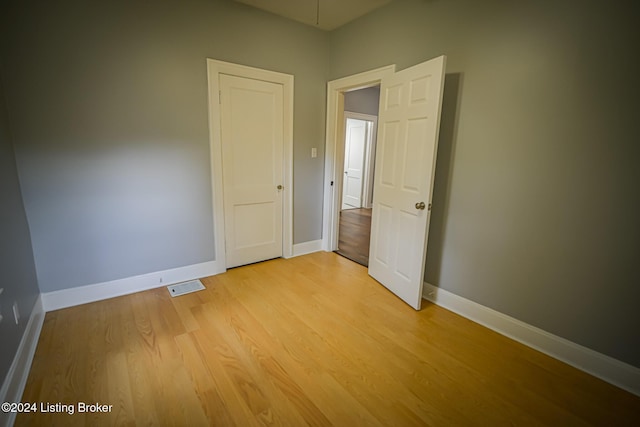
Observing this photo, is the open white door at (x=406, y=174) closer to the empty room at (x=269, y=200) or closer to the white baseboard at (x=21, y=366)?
the empty room at (x=269, y=200)

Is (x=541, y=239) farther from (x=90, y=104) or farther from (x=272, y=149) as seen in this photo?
(x=90, y=104)

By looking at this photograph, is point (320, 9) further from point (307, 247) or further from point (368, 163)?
point (368, 163)

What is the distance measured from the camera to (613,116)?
5.61 feet

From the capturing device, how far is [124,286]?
273 centimetres

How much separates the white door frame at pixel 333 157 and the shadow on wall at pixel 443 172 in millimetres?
1218

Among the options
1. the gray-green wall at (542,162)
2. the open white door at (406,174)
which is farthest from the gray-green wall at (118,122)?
the gray-green wall at (542,162)

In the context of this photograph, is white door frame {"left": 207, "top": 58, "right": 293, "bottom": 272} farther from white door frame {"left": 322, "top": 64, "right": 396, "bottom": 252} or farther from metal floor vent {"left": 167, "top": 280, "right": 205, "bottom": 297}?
white door frame {"left": 322, "top": 64, "right": 396, "bottom": 252}

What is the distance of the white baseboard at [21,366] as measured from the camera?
4.75 feet

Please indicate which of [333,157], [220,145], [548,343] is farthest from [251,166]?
[548,343]

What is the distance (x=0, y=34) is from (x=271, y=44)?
2.15 m

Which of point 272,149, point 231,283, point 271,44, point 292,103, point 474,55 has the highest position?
point 271,44

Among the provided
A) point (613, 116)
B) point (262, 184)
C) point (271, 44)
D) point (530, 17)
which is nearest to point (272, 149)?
point (262, 184)

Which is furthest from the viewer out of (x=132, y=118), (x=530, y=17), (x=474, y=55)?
(x=132, y=118)

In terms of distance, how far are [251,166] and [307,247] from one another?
4.40ft
